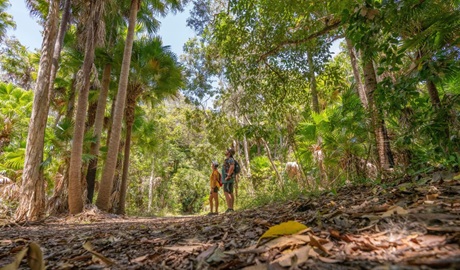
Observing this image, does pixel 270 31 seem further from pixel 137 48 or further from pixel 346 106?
pixel 137 48

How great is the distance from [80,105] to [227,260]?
7014 mm

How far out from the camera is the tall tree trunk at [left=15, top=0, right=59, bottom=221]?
5720 millimetres

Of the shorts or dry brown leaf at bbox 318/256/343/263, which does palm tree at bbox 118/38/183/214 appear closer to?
the shorts

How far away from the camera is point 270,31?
16.1 feet

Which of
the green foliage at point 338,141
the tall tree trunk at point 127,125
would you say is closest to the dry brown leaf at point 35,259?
the green foliage at point 338,141

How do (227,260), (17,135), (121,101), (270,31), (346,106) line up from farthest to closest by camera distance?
(17,135), (121,101), (270,31), (346,106), (227,260)

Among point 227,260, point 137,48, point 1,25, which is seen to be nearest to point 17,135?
point 1,25

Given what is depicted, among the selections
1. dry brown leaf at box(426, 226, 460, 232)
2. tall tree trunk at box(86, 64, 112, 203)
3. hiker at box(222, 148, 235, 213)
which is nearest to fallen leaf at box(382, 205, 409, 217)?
dry brown leaf at box(426, 226, 460, 232)

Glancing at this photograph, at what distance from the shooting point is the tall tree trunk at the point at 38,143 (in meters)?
5.72

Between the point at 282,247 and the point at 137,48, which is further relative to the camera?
the point at 137,48

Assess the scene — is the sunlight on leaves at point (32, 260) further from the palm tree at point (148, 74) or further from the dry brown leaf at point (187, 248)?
the palm tree at point (148, 74)

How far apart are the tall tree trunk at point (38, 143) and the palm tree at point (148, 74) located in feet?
12.1

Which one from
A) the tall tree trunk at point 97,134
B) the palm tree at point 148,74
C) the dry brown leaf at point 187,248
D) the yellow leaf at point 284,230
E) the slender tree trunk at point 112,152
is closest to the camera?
the yellow leaf at point 284,230

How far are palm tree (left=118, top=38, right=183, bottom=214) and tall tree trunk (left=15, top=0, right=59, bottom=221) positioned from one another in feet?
12.1
